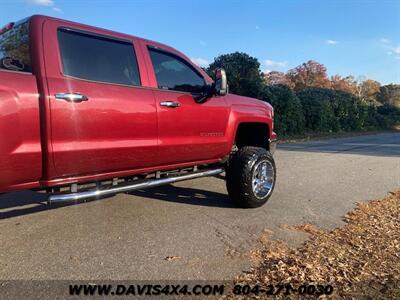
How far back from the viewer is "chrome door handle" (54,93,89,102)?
3.76 meters

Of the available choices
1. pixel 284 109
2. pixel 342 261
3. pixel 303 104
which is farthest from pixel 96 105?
pixel 303 104

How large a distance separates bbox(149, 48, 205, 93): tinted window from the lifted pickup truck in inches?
0.5

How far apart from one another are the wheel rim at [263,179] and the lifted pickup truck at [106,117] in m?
0.03

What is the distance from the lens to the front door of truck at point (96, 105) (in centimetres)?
384

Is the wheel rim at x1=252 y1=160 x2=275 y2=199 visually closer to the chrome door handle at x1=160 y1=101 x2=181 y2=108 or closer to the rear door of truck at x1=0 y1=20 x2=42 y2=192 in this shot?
the chrome door handle at x1=160 y1=101 x2=181 y2=108

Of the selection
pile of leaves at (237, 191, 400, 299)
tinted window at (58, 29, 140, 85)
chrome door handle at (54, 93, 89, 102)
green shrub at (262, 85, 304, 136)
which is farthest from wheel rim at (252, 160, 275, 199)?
green shrub at (262, 85, 304, 136)

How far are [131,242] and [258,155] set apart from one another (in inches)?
87.7

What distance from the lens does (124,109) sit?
170 inches

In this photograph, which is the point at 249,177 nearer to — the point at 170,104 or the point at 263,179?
the point at 263,179

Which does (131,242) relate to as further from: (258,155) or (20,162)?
(258,155)

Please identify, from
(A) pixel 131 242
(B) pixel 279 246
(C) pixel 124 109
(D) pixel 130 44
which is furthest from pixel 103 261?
(D) pixel 130 44

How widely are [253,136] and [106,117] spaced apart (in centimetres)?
304

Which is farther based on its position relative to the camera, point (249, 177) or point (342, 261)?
point (249, 177)

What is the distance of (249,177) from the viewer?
18.5ft
